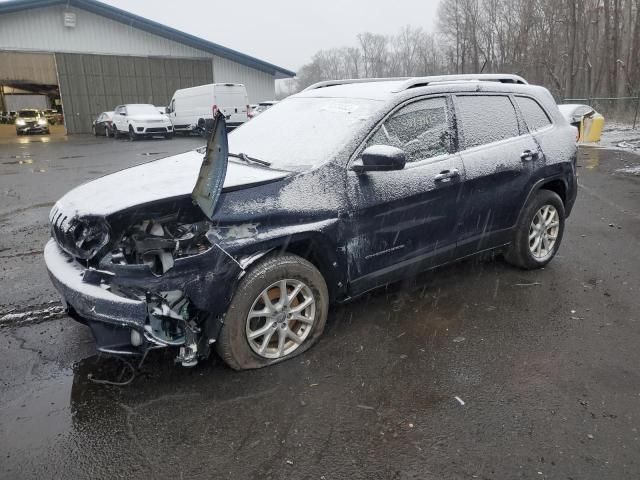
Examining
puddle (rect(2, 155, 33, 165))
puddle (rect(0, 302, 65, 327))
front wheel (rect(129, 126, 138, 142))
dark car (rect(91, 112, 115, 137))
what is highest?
dark car (rect(91, 112, 115, 137))

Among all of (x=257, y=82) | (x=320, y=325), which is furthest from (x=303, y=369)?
(x=257, y=82)

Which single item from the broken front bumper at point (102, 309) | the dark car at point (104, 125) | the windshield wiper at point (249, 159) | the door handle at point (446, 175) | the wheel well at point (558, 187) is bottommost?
the broken front bumper at point (102, 309)

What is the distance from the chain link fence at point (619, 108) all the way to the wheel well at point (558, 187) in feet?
61.0

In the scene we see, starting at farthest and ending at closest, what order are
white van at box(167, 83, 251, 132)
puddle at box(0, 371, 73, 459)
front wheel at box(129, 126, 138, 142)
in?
front wheel at box(129, 126, 138, 142) < white van at box(167, 83, 251, 132) < puddle at box(0, 371, 73, 459)

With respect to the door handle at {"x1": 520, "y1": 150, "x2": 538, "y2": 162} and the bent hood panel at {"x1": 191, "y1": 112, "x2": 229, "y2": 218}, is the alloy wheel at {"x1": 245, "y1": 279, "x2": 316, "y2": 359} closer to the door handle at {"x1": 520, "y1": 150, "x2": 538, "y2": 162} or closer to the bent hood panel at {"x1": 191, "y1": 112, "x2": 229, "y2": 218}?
the bent hood panel at {"x1": 191, "y1": 112, "x2": 229, "y2": 218}

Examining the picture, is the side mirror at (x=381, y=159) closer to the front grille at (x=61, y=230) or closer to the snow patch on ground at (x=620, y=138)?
the front grille at (x=61, y=230)

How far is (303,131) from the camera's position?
380 centimetres

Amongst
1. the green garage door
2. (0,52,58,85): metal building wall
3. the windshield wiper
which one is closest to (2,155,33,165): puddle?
the green garage door

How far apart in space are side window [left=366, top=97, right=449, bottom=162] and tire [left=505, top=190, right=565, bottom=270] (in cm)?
124

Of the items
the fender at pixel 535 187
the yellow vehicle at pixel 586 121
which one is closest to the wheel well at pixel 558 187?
the fender at pixel 535 187

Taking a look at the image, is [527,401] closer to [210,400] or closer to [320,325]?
[320,325]

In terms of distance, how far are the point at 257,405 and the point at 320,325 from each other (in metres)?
0.77

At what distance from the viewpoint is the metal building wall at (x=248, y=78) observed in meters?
30.6

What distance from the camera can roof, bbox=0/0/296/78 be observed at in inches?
965
